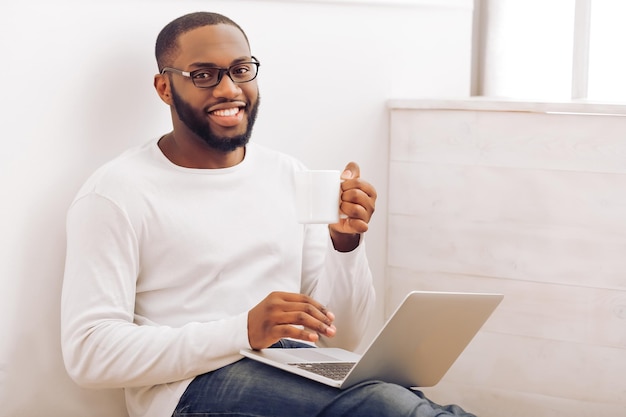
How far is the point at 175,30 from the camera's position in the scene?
1.98 metres

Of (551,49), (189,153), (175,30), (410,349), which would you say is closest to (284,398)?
(410,349)

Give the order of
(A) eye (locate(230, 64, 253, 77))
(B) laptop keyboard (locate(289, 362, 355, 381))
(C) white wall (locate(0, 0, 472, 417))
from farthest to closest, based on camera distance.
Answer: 1. (A) eye (locate(230, 64, 253, 77))
2. (C) white wall (locate(0, 0, 472, 417))
3. (B) laptop keyboard (locate(289, 362, 355, 381))

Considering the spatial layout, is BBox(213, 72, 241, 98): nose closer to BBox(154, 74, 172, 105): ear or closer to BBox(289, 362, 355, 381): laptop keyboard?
BBox(154, 74, 172, 105): ear

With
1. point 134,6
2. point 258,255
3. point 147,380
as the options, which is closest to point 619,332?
point 258,255

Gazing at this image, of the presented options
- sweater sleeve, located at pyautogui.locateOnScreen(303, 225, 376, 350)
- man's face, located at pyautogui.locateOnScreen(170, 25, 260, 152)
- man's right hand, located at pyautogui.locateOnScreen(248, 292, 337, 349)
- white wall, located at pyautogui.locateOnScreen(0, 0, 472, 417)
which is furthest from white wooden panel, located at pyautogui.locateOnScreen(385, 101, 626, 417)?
man's right hand, located at pyautogui.locateOnScreen(248, 292, 337, 349)

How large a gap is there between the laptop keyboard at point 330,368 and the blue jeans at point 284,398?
3 cm

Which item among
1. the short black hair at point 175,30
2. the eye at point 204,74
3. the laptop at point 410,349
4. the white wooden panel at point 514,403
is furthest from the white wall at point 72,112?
the white wooden panel at point 514,403

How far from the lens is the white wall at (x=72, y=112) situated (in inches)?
74.2

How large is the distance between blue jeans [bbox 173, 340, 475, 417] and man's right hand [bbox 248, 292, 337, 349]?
79 millimetres

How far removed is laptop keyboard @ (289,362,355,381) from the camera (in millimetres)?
1774

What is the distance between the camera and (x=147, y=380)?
5.94 feet

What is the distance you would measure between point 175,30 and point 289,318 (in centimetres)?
64

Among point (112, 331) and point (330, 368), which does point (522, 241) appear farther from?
point (112, 331)

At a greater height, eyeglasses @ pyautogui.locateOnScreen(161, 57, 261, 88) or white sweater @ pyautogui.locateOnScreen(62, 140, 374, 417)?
eyeglasses @ pyautogui.locateOnScreen(161, 57, 261, 88)
